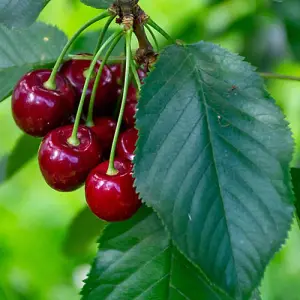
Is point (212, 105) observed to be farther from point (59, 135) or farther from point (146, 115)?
point (59, 135)

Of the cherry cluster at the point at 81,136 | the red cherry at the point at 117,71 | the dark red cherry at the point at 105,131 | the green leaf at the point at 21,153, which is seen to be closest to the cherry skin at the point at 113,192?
the cherry cluster at the point at 81,136

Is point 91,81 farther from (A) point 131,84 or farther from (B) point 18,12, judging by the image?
(B) point 18,12

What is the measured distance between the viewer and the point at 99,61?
57.0 inches

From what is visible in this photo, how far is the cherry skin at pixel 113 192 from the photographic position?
3.96 ft

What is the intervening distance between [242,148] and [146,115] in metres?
0.18

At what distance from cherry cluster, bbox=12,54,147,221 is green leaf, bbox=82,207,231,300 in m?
0.19

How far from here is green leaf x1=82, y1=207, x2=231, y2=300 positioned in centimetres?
139

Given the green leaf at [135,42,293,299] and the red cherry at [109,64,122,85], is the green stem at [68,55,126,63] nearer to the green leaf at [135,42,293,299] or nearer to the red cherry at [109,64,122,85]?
A: the red cherry at [109,64,122,85]

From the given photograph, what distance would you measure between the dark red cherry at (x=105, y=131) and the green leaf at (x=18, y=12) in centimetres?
25

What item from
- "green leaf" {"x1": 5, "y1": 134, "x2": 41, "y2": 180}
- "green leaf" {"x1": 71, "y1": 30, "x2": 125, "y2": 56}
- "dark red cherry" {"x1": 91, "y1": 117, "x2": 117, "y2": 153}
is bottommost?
"green leaf" {"x1": 5, "y1": 134, "x2": 41, "y2": 180}

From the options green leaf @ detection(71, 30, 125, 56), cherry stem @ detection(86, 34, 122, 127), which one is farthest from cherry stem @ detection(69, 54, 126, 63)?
green leaf @ detection(71, 30, 125, 56)

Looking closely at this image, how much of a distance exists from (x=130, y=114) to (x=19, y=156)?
0.58 m

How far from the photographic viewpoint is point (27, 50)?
1.65m

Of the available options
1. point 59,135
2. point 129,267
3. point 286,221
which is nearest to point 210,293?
point 129,267
